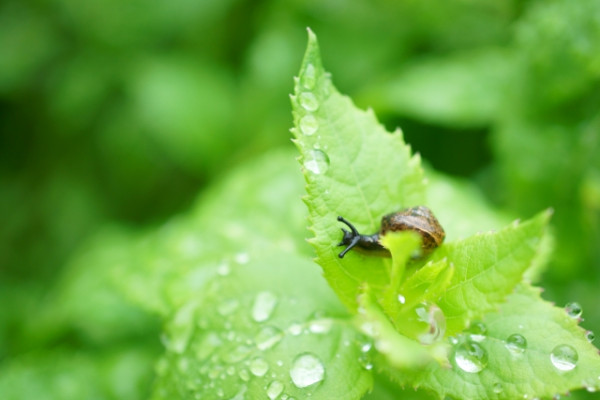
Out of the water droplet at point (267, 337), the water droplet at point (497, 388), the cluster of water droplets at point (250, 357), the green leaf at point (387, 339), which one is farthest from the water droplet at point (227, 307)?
the water droplet at point (497, 388)

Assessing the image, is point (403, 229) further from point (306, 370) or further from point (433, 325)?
point (306, 370)

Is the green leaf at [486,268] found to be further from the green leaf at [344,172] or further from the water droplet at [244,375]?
the water droplet at [244,375]

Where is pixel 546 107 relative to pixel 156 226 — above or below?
above

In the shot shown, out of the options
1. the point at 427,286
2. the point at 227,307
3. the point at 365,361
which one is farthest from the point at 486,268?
the point at 227,307

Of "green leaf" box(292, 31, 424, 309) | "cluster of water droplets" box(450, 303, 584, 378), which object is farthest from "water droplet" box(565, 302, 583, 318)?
"green leaf" box(292, 31, 424, 309)

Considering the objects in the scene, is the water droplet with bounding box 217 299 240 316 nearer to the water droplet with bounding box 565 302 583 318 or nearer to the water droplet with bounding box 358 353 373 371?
the water droplet with bounding box 358 353 373 371

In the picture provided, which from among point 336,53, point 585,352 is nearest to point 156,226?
point 336,53

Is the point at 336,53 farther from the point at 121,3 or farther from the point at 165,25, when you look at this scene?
the point at 121,3
